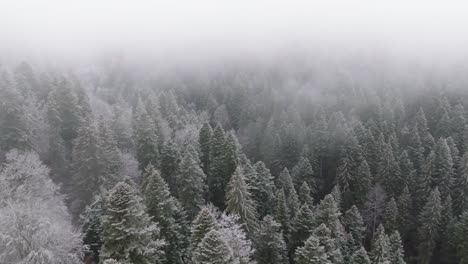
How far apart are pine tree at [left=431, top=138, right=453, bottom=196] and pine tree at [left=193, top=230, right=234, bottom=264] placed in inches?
2116

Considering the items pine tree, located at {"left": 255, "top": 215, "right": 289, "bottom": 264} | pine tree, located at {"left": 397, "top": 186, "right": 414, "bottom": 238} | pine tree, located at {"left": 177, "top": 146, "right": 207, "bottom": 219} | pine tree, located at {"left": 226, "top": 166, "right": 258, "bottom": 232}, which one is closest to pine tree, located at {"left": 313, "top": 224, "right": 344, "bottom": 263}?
pine tree, located at {"left": 255, "top": 215, "right": 289, "bottom": 264}

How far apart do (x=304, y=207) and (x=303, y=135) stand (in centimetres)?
4493

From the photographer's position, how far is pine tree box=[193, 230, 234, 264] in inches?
1085

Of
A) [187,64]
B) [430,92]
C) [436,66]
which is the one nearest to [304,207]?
[430,92]

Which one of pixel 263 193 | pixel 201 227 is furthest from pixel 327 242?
pixel 263 193

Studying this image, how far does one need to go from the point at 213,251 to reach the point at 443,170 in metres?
55.0

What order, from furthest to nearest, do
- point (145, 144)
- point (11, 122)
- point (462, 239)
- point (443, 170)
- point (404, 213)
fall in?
point (443, 170) < point (404, 213) < point (145, 144) < point (462, 239) < point (11, 122)

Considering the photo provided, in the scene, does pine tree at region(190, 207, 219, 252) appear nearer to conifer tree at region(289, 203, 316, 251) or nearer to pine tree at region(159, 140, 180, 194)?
conifer tree at region(289, 203, 316, 251)

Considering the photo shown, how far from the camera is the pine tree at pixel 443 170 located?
68.6 metres

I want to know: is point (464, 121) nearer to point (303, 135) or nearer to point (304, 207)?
point (303, 135)

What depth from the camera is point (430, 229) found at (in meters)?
60.3

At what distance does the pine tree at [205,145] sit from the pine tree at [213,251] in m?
34.9

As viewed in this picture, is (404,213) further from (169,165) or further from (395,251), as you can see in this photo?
(169,165)

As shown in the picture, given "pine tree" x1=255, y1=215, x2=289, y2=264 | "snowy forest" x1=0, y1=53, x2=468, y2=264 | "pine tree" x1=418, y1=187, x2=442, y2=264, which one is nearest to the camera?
"snowy forest" x1=0, y1=53, x2=468, y2=264
